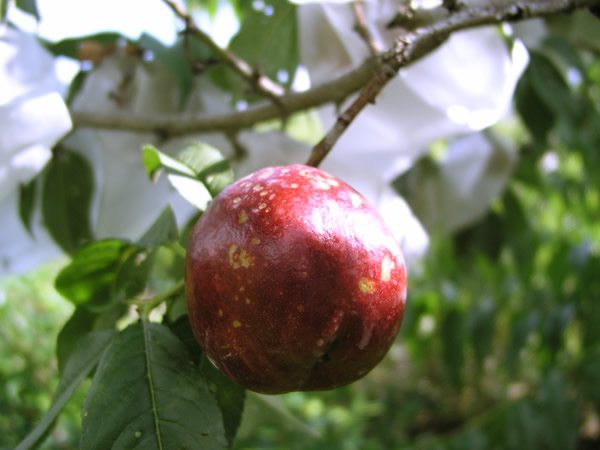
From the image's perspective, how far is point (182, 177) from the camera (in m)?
0.41

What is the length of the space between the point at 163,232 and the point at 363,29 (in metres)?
0.48

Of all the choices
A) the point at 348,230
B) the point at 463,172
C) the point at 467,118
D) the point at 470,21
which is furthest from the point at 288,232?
the point at 463,172

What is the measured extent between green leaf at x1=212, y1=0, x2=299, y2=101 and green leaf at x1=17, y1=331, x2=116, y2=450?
50 cm

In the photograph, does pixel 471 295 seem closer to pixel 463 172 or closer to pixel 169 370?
pixel 463 172

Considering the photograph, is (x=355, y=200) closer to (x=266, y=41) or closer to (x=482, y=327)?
(x=266, y=41)

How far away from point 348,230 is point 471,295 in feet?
4.03

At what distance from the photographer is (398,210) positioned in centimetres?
84

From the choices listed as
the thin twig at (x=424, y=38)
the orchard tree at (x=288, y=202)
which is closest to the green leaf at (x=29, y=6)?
the orchard tree at (x=288, y=202)

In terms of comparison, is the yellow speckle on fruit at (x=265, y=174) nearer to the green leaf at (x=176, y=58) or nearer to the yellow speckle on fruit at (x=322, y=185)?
the yellow speckle on fruit at (x=322, y=185)

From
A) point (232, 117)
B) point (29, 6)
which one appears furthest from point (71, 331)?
point (29, 6)

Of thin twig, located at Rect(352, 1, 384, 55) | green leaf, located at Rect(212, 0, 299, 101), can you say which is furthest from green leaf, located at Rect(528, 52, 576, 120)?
green leaf, located at Rect(212, 0, 299, 101)

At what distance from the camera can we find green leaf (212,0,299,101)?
2.75 feet

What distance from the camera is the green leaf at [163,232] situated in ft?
1.29

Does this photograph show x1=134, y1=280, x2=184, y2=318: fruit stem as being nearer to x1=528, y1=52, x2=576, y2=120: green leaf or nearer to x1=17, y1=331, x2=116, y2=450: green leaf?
x1=17, y1=331, x2=116, y2=450: green leaf
